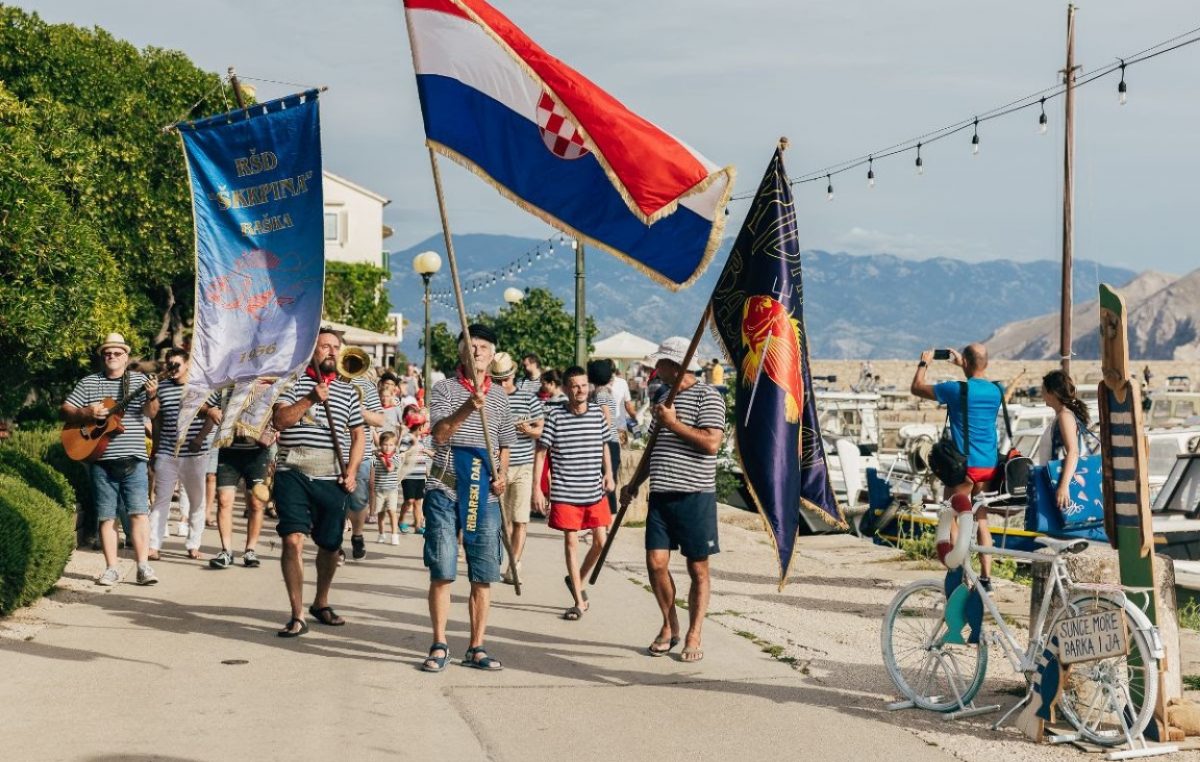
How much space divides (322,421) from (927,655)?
428cm

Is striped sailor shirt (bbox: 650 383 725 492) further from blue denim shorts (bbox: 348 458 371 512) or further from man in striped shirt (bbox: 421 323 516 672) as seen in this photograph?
blue denim shorts (bbox: 348 458 371 512)

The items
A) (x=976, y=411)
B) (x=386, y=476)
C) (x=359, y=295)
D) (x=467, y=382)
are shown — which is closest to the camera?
(x=467, y=382)

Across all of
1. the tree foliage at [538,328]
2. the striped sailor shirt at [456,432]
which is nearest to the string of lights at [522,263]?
the tree foliage at [538,328]

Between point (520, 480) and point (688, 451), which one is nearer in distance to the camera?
point (688, 451)

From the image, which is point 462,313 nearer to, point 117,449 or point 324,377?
point 324,377

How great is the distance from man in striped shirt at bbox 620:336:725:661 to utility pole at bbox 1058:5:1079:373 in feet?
57.8

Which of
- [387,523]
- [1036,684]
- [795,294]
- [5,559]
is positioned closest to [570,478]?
[795,294]

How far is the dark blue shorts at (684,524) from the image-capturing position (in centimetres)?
901

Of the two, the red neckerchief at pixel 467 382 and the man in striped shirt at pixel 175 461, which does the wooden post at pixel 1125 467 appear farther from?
the man in striped shirt at pixel 175 461

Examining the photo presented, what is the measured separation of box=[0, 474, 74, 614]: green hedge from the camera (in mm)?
9516

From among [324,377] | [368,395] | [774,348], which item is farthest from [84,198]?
[774,348]

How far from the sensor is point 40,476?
11812 millimetres

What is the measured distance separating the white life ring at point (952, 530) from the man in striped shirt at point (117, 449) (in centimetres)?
663

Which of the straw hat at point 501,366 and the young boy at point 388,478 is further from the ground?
the straw hat at point 501,366
